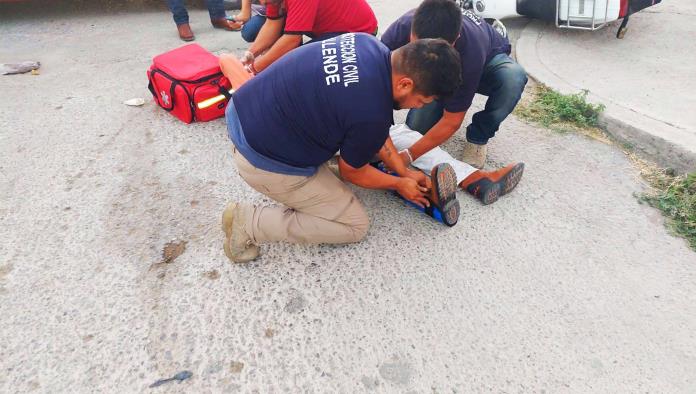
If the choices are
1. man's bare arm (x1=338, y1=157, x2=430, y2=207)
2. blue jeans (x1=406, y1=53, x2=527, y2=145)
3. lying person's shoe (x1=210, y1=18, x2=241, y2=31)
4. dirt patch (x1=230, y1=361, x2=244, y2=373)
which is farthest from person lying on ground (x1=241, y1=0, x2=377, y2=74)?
dirt patch (x1=230, y1=361, x2=244, y2=373)

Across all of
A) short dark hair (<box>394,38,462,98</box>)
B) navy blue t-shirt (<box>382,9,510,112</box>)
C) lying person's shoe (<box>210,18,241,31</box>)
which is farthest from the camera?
lying person's shoe (<box>210,18,241,31</box>)

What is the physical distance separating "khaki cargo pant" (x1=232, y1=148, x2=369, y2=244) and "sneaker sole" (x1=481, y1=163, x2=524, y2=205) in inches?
28.7

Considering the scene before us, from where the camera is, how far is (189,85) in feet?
9.57

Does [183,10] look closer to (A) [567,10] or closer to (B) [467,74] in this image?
(B) [467,74]

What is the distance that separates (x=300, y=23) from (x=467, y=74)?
45.5 inches

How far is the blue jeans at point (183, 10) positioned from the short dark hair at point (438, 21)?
3151 mm

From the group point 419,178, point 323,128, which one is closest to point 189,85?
point 323,128

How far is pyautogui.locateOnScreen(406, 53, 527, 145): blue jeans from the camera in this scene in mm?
2492

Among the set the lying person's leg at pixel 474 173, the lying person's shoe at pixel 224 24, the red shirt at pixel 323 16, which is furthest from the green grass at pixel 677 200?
the lying person's shoe at pixel 224 24

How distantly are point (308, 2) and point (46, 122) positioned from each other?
2002 mm

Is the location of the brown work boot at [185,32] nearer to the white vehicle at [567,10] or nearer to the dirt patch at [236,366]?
the white vehicle at [567,10]

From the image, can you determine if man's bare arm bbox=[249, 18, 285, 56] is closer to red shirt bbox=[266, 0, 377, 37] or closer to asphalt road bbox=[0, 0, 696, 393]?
red shirt bbox=[266, 0, 377, 37]

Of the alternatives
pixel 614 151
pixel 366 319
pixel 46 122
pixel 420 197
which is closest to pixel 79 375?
pixel 366 319

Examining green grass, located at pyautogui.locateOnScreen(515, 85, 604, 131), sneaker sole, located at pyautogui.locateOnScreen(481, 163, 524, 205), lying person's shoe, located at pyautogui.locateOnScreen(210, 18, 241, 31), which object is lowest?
sneaker sole, located at pyautogui.locateOnScreen(481, 163, 524, 205)
